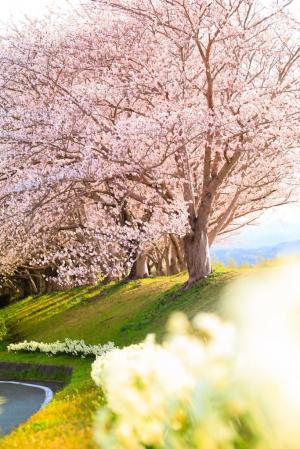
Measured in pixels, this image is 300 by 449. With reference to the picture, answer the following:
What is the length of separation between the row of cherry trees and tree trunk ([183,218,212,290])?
0.04 metres

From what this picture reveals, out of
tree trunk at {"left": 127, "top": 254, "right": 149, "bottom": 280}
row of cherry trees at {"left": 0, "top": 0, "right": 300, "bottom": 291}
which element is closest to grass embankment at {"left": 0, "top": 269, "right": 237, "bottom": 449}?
tree trunk at {"left": 127, "top": 254, "right": 149, "bottom": 280}

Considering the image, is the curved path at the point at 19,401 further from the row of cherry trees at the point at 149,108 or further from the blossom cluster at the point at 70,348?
the row of cherry trees at the point at 149,108

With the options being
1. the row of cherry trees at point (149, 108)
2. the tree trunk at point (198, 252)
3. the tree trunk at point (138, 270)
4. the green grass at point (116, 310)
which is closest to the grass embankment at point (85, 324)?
the green grass at point (116, 310)

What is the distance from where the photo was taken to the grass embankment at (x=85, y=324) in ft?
35.7

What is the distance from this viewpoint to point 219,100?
89.4 ft

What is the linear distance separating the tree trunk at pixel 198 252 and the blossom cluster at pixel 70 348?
3.99m

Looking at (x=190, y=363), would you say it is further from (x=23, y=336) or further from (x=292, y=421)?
(x=23, y=336)

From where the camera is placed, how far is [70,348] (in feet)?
81.1

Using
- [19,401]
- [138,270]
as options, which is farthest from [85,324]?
[19,401]

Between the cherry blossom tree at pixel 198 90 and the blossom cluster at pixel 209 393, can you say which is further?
the cherry blossom tree at pixel 198 90

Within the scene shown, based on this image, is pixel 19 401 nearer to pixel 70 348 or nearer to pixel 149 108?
pixel 70 348

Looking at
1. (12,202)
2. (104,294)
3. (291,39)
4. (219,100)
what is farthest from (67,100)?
(104,294)

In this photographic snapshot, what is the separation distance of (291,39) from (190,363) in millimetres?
23351

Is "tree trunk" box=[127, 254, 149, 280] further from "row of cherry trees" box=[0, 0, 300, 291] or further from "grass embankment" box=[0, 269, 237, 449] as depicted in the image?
"row of cherry trees" box=[0, 0, 300, 291]
